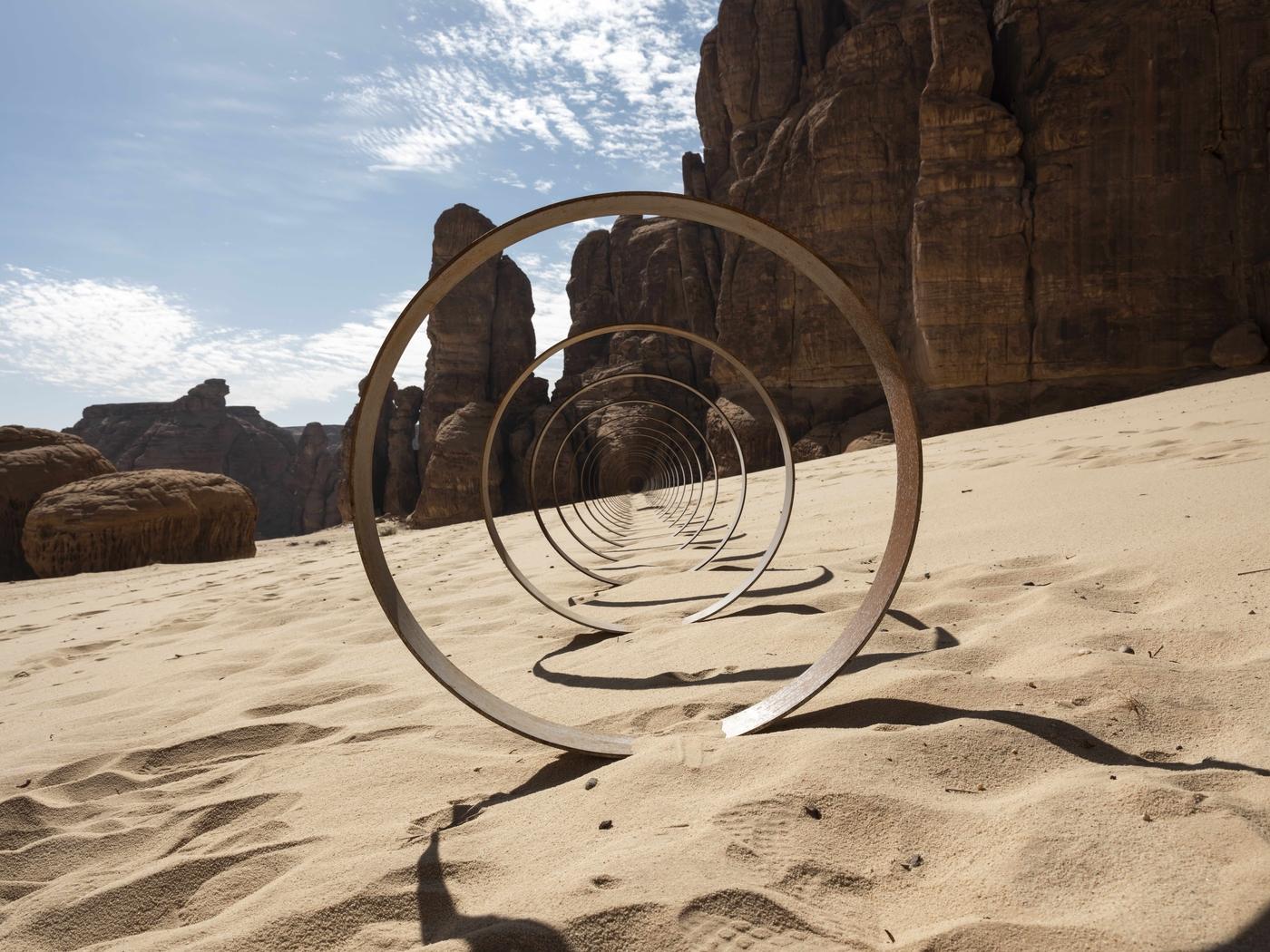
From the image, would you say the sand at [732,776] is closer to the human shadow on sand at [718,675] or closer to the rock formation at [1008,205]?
the human shadow on sand at [718,675]

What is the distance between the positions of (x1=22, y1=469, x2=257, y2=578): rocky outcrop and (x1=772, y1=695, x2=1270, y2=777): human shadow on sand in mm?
12392

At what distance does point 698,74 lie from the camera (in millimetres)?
29500

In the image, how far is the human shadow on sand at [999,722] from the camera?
1.42m

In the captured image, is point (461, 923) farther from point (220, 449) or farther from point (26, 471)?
point (220, 449)

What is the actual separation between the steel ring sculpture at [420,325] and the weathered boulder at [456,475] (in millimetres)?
26191

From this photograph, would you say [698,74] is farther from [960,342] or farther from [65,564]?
[65,564]

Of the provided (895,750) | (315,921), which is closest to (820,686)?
(895,750)

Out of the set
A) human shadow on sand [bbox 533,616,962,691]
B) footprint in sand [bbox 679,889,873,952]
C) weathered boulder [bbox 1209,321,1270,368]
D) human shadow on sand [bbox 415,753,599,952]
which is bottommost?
human shadow on sand [bbox 415,753,599,952]

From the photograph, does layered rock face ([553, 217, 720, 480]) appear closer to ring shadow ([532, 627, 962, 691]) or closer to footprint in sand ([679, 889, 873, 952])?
ring shadow ([532, 627, 962, 691])

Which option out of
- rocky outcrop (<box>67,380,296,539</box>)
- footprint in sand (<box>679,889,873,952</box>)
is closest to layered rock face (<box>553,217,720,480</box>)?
footprint in sand (<box>679,889,873,952</box>)

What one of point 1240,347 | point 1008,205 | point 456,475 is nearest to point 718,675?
point 1240,347

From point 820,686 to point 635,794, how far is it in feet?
1.79

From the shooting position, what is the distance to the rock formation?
16719 millimetres

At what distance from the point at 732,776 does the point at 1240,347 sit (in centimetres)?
1942
